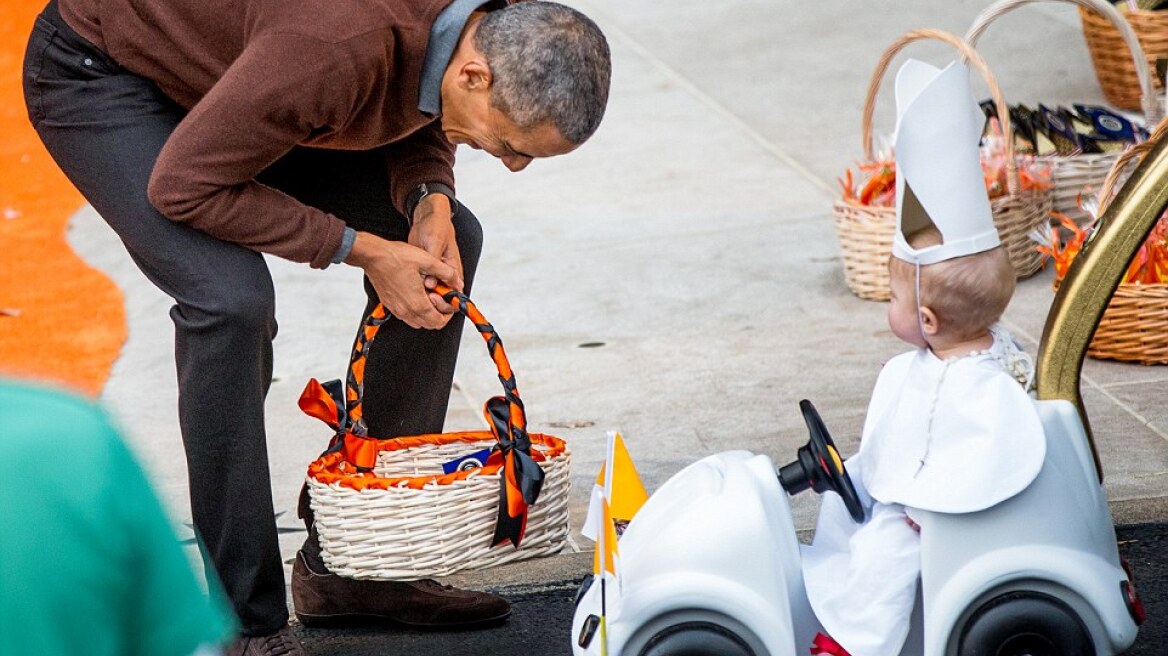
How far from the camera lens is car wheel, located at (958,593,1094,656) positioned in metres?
2.28

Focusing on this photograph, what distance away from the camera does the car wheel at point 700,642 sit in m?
2.27

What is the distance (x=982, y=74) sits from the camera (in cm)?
447

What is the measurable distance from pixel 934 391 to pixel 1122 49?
4.08 meters

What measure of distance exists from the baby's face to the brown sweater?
0.83 m

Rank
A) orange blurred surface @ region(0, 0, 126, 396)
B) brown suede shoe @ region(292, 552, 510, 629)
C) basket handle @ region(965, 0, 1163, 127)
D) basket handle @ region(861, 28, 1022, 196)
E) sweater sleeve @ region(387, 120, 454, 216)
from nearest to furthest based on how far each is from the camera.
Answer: sweater sleeve @ region(387, 120, 454, 216), brown suede shoe @ region(292, 552, 510, 629), basket handle @ region(861, 28, 1022, 196), basket handle @ region(965, 0, 1163, 127), orange blurred surface @ region(0, 0, 126, 396)

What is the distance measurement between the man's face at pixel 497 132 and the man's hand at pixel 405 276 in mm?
239

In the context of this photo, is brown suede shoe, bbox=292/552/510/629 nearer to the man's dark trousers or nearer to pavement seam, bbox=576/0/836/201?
the man's dark trousers

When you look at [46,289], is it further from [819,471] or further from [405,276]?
[819,471]

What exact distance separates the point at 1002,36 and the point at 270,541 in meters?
5.75

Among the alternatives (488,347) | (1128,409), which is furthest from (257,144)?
(1128,409)


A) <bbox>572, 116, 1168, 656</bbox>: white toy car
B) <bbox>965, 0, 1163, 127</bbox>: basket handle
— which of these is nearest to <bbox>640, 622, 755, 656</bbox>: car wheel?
<bbox>572, 116, 1168, 656</bbox>: white toy car

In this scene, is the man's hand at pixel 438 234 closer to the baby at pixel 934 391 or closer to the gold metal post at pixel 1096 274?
the baby at pixel 934 391

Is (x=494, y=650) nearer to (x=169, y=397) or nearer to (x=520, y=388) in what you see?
(x=520, y=388)

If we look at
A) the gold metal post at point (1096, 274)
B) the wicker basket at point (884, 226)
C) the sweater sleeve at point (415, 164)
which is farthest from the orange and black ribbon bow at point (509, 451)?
the wicker basket at point (884, 226)
